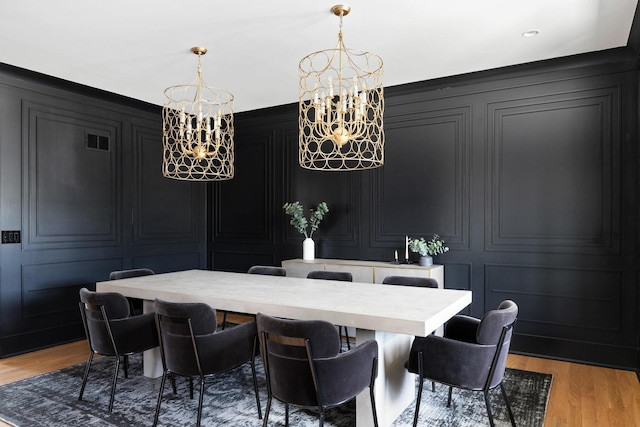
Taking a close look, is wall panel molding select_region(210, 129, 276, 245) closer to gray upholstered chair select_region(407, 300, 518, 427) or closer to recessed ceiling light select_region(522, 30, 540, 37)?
recessed ceiling light select_region(522, 30, 540, 37)

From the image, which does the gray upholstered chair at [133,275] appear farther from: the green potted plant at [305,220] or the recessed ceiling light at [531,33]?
the recessed ceiling light at [531,33]

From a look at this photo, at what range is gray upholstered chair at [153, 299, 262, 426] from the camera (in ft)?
8.21

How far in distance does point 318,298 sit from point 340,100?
4.12 feet

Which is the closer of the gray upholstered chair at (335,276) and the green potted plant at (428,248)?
the gray upholstered chair at (335,276)

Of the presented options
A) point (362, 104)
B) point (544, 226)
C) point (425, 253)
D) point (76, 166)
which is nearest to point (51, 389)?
point (76, 166)

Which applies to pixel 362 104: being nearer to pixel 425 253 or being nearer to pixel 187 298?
pixel 187 298

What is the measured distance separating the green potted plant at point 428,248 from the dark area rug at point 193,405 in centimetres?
128

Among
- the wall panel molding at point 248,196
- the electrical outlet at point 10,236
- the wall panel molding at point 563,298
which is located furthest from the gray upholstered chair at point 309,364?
the wall panel molding at point 248,196

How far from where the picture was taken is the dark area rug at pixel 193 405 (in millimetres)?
2699

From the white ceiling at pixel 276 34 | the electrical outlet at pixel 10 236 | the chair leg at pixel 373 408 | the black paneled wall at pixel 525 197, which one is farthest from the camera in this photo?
the electrical outlet at pixel 10 236

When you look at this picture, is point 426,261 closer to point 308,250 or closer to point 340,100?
point 308,250

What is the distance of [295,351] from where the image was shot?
210 cm

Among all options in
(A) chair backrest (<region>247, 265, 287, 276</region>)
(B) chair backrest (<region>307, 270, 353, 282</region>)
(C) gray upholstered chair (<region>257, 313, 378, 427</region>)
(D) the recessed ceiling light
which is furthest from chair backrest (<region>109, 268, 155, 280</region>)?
(D) the recessed ceiling light

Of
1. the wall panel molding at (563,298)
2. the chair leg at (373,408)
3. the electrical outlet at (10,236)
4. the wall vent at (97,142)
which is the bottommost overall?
the chair leg at (373,408)
